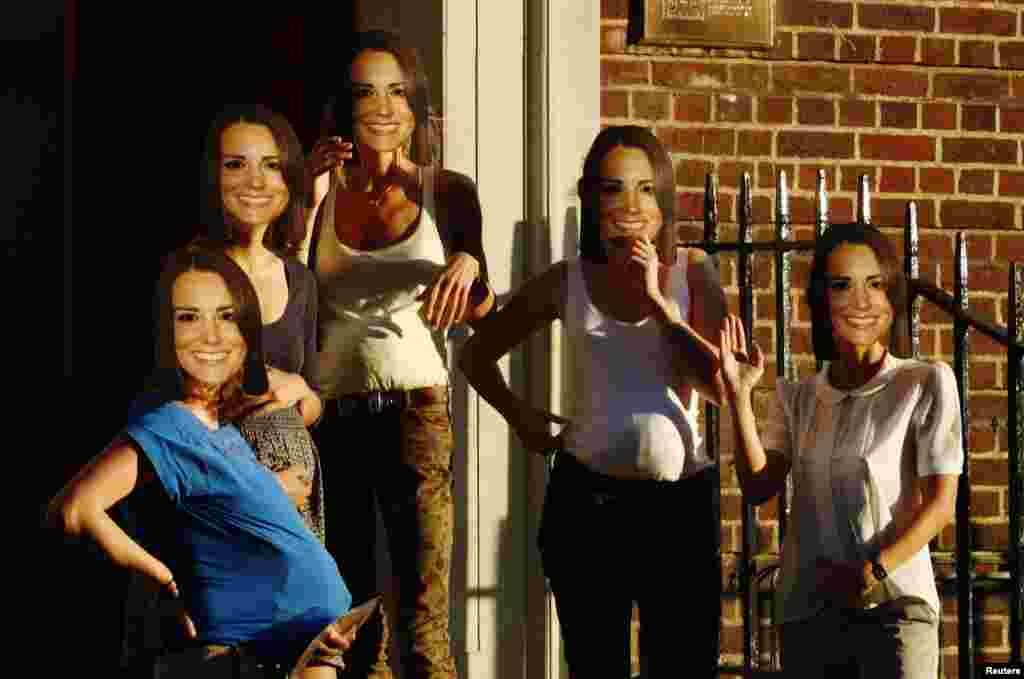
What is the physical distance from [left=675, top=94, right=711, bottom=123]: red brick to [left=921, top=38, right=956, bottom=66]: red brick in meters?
0.72

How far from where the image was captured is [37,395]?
7.14 meters

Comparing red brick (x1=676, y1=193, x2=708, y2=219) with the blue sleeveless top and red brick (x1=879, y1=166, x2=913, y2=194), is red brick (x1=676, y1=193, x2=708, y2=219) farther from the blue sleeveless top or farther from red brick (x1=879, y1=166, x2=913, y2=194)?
the blue sleeveless top

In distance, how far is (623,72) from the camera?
6.62 metres

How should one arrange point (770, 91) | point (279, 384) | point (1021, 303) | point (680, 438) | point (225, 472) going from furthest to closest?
point (770, 91), point (1021, 303), point (680, 438), point (279, 384), point (225, 472)

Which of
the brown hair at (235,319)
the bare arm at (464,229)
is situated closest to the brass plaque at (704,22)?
the bare arm at (464,229)

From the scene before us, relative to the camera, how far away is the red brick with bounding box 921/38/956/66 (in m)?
6.87

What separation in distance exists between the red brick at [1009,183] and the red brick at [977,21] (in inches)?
17.2

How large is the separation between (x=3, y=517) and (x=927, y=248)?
3.02 meters

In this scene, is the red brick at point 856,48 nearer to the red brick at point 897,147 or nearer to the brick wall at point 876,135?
the brick wall at point 876,135

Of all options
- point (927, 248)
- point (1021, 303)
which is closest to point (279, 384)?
point (1021, 303)

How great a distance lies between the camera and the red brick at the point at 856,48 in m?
6.80

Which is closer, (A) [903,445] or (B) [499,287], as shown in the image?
(A) [903,445]

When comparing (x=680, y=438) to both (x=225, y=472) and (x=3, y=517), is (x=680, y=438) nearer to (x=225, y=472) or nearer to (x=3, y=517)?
(x=225, y=472)

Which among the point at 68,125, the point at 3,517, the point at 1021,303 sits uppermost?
the point at 68,125
